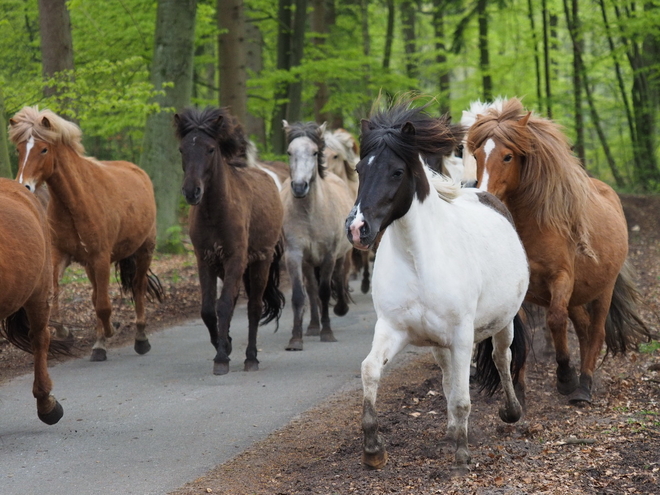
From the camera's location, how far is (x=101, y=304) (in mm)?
9492

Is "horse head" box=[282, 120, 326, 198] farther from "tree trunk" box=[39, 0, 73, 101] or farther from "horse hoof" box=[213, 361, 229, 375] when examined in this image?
"tree trunk" box=[39, 0, 73, 101]

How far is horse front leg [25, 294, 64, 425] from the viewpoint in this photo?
6.48 m

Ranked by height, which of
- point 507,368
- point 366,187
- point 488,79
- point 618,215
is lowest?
point 507,368

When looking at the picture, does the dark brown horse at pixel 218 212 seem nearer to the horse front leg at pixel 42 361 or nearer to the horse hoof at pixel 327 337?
the horse hoof at pixel 327 337

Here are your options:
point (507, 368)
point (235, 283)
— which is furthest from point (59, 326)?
point (507, 368)

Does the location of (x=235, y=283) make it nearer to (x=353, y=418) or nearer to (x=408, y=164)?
(x=353, y=418)

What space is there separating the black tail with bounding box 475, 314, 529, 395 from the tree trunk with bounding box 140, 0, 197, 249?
1075 cm

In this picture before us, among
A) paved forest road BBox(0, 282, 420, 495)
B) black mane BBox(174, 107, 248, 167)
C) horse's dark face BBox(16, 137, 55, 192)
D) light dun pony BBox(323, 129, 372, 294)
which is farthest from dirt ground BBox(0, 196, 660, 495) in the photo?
light dun pony BBox(323, 129, 372, 294)

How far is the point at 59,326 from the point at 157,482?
15.7 ft

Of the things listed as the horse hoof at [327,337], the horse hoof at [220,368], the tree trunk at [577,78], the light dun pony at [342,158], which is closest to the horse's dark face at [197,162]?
the horse hoof at [220,368]

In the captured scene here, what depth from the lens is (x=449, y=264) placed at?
17.4 ft

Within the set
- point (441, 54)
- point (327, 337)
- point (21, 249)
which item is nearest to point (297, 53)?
point (441, 54)

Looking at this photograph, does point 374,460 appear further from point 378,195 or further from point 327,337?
point 327,337

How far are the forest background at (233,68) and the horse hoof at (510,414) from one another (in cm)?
279
